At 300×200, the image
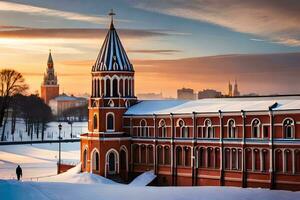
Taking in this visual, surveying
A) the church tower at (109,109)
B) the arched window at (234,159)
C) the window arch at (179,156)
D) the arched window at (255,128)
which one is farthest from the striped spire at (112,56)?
the arched window at (255,128)

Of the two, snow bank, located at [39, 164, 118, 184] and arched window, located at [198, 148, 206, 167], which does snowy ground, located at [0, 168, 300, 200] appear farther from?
arched window, located at [198, 148, 206, 167]

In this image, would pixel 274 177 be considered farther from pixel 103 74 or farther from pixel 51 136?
pixel 51 136

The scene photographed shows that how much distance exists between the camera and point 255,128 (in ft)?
182

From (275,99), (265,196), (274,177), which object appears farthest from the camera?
(275,99)

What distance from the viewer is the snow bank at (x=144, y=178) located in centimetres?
6434

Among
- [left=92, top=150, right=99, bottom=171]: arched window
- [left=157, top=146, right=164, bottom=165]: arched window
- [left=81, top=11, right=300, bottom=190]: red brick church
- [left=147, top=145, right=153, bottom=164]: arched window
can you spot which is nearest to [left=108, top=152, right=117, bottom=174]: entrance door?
[left=81, top=11, right=300, bottom=190]: red brick church

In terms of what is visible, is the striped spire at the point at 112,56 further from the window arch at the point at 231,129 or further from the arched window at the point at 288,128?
the arched window at the point at 288,128

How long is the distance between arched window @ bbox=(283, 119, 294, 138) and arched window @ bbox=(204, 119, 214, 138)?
8329mm

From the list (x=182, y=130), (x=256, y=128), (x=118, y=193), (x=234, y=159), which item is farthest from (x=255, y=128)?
(x=118, y=193)

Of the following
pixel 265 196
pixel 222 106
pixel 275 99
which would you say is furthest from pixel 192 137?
pixel 265 196

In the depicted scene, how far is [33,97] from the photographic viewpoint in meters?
144

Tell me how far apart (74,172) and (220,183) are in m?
18.5

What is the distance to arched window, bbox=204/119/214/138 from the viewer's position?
59500 mm

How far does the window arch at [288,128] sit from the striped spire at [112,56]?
22.3 m
